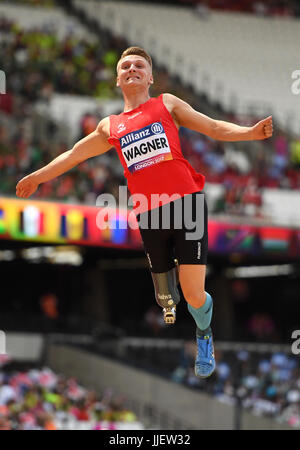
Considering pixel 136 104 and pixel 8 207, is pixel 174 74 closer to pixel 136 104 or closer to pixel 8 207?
pixel 8 207

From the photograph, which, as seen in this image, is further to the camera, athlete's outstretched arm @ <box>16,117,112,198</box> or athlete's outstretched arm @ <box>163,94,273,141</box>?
athlete's outstretched arm @ <box>16,117,112,198</box>

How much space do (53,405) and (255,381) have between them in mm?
4227

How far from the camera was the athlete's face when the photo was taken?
22.5ft

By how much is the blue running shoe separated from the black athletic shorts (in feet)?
2.39

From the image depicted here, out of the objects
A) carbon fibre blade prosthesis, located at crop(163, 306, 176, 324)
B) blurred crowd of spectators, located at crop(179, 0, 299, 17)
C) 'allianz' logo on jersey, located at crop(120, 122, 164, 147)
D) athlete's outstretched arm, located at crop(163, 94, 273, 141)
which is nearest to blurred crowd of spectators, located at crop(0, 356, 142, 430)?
carbon fibre blade prosthesis, located at crop(163, 306, 176, 324)

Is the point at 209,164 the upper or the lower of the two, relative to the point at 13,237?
upper

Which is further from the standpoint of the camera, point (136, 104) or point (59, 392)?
point (59, 392)

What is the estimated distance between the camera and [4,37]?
25.7 m

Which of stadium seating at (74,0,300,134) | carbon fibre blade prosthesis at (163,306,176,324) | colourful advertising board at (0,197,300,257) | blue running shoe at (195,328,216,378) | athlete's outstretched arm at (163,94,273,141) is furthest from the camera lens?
stadium seating at (74,0,300,134)

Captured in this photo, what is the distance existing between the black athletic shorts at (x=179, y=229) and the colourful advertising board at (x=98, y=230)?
10.2m

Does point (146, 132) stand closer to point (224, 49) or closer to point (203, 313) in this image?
point (203, 313)

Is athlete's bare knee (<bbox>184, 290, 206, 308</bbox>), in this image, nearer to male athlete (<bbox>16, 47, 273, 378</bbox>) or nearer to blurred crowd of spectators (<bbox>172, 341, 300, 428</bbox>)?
male athlete (<bbox>16, 47, 273, 378</bbox>)

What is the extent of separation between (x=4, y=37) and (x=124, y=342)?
33.2ft
